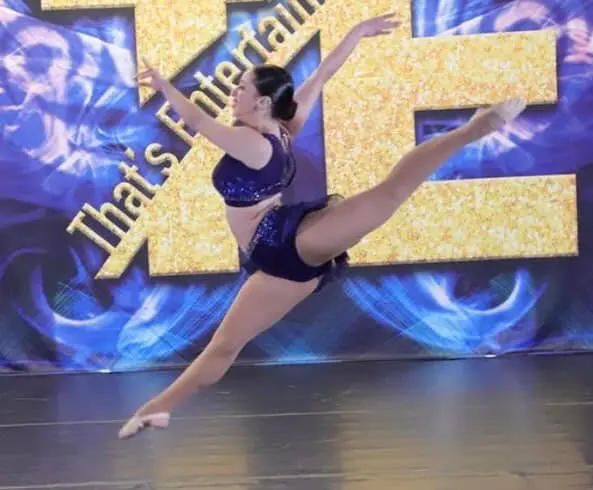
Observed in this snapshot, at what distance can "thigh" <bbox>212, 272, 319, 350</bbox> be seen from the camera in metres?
2.95

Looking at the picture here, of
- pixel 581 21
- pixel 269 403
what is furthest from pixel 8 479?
pixel 581 21

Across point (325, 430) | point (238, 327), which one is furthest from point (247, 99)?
point (325, 430)

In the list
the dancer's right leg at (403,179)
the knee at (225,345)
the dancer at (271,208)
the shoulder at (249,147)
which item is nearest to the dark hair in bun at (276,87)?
the dancer at (271,208)

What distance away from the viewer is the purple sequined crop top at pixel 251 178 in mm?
3021

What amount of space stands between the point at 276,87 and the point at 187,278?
2411 mm

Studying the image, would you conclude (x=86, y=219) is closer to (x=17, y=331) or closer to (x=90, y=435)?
(x=17, y=331)

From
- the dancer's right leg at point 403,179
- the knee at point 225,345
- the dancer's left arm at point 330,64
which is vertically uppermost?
the dancer's left arm at point 330,64

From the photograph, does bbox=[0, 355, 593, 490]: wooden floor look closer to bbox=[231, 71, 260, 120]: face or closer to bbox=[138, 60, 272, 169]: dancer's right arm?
bbox=[138, 60, 272, 169]: dancer's right arm

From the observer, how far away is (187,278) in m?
5.31

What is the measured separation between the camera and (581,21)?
5188 mm

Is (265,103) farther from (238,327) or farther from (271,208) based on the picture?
(238,327)

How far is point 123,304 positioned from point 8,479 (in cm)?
195

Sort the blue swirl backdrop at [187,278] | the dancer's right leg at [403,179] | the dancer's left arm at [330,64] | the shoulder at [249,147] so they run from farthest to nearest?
the blue swirl backdrop at [187,278] → the dancer's left arm at [330,64] → the shoulder at [249,147] → the dancer's right leg at [403,179]

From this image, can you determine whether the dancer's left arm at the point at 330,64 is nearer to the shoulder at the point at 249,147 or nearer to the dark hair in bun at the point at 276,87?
the dark hair in bun at the point at 276,87
